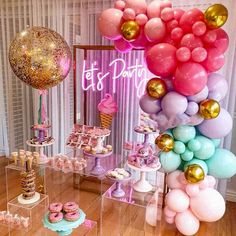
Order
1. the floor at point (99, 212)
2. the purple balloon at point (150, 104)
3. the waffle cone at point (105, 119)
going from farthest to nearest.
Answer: the waffle cone at point (105, 119) < the floor at point (99, 212) < the purple balloon at point (150, 104)

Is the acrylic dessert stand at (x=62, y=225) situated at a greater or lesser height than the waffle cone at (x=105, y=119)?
lesser

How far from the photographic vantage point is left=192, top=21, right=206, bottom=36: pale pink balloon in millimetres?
1665

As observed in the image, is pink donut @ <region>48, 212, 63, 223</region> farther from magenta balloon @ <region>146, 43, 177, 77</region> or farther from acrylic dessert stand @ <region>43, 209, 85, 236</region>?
magenta balloon @ <region>146, 43, 177, 77</region>

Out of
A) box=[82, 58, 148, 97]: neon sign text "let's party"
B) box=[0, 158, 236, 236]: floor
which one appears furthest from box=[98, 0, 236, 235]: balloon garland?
box=[82, 58, 148, 97]: neon sign text "let's party"

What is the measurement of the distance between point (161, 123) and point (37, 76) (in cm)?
107

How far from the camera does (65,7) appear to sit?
3.26 metres

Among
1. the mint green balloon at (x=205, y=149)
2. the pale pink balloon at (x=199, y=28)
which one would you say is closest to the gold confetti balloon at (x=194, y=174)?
the mint green balloon at (x=205, y=149)

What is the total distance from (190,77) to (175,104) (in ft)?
0.69

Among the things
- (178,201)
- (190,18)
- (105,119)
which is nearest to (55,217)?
(178,201)

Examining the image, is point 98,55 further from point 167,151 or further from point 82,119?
point 167,151

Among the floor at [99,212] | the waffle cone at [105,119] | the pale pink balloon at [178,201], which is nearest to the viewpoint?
the pale pink balloon at [178,201]

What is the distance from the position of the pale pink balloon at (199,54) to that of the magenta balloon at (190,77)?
0.04 m

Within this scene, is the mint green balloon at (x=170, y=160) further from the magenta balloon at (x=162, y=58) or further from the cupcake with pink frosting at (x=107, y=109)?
the cupcake with pink frosting at (x=107, y=109)

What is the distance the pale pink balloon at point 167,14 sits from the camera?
5.85 ft
